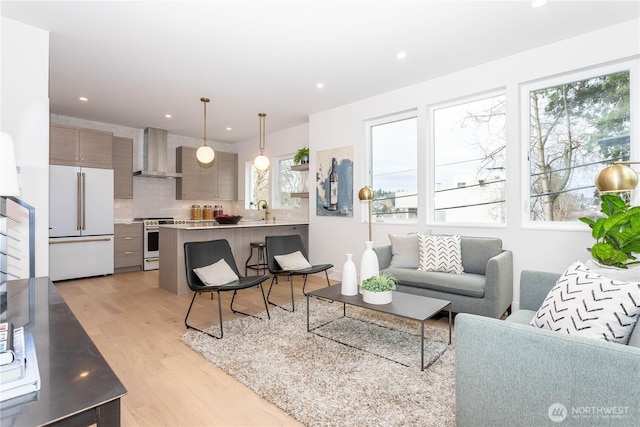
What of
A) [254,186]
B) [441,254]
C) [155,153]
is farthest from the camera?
[254,186]

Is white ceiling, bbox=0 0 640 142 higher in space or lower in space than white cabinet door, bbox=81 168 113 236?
higher

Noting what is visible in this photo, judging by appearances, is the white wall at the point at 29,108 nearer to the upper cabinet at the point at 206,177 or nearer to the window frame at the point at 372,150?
the window frame at the point at 372,150

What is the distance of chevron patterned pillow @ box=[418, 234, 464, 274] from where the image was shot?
3482 mm

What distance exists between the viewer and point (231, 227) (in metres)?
4.82

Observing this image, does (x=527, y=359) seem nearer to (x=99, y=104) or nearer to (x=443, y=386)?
(x=443, y=386)

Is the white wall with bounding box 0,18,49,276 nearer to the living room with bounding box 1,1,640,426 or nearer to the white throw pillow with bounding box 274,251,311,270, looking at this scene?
the living room with bounding box 1,1,640,426

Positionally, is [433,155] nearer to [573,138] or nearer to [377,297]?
[573,138]

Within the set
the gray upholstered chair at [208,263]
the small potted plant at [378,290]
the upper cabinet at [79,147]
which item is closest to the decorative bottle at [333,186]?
the gray upholstered chair at [208,263]

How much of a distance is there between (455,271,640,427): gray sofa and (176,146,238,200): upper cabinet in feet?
21.6

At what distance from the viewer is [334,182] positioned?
5.20 metres

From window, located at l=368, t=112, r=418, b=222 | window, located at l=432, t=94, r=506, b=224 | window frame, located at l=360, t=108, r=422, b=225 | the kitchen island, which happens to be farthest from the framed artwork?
window, located at l=432, t=94, r=506, b=224

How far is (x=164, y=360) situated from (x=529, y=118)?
13.7 feet

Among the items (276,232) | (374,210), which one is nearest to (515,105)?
(374,210)

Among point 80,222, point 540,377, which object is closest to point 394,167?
point 540,377
